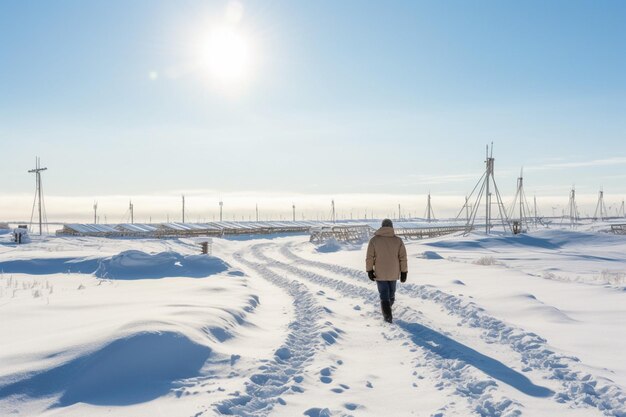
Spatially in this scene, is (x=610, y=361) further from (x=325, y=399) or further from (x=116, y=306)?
(x=116, y=306)

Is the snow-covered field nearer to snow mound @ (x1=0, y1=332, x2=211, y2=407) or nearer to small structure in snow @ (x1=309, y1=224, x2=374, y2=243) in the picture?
snow mound @ (x1=0, y1=332, x2=211, y2=407)

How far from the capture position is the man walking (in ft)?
30.6

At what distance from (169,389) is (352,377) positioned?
2132mm

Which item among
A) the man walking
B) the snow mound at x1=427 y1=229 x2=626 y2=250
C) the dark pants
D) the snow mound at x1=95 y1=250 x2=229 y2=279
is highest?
the man walking

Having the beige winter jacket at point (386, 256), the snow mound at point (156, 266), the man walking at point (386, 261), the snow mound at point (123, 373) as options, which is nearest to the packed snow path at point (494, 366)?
the man walking at point (386, 261)

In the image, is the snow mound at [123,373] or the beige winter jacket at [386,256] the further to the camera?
the beige winter jacket at [386,256]

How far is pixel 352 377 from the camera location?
19.1 ft

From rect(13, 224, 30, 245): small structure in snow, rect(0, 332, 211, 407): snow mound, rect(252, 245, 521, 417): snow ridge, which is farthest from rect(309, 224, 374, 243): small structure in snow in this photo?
rect(0, 332, 211, 407): snow mound

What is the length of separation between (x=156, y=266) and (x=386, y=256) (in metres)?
12.2

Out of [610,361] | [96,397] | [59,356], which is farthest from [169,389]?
[610,361]

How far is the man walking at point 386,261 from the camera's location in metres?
9.34

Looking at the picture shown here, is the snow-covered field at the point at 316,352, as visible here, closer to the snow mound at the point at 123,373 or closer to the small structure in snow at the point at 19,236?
the snow mound at the point at 123,373

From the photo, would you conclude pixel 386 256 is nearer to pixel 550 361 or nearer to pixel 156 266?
pixel 550 361

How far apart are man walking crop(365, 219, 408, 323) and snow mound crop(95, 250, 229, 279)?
1034 centimetres
